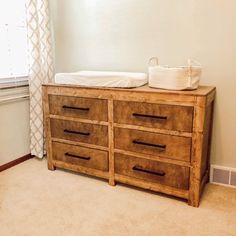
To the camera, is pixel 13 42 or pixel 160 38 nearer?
pixel 160 38

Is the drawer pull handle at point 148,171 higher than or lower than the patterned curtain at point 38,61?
lower

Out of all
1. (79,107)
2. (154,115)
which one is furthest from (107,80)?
(154,115)

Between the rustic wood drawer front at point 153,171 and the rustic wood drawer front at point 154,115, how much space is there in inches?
11.0

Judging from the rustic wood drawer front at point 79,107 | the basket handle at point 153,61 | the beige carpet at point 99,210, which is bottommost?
the beige carpet at point 99,210

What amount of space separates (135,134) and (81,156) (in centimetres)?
56

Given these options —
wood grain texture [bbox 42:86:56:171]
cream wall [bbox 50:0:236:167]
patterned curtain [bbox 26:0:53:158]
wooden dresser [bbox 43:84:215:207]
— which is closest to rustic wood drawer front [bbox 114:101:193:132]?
wooden dresser [bbox 43:84:215:207]

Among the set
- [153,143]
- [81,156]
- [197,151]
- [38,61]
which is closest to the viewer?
[197,151]

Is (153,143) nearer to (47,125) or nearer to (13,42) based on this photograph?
(47,125)

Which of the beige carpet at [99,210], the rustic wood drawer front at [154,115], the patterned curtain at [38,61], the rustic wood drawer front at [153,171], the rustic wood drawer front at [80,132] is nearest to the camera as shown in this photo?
the beige carpet at [99,210]

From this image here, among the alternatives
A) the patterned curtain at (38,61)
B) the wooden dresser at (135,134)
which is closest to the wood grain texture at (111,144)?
the wooden dresser at (135,134)

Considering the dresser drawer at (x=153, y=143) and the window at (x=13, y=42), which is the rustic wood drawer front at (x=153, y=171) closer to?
the dresser drawer at (x=153, y=143)

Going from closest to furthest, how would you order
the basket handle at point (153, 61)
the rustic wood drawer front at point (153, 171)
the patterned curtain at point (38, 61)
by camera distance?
the rustic wood drawer front at point (153, 171), the basket handle at point (153, 61), the patterned curtain at point (38, 61)

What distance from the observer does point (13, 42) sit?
2500mm

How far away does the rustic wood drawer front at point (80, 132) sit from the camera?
7.16ft
